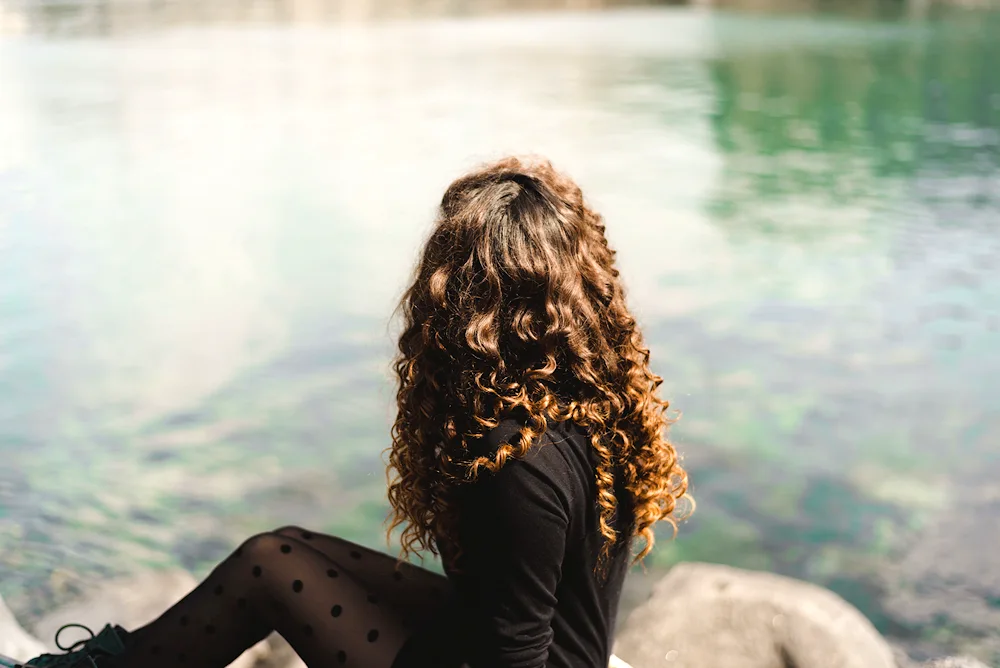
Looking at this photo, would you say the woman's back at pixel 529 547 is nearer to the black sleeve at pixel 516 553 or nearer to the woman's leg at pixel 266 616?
the black sleeve at pixel 516 553

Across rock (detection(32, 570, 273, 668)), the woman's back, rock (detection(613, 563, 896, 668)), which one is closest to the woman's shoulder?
the woman's back

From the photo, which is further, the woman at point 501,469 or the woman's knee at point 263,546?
the woman's knee at point 263,546

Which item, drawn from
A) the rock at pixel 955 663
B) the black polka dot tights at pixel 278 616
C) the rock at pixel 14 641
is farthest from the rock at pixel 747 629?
the rock at pixel 14 641

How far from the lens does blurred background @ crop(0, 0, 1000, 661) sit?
3.33 metres

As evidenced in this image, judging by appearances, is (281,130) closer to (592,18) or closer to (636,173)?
(636,173)

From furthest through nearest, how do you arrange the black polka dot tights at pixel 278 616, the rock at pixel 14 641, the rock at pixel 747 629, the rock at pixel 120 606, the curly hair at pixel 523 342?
the rock at pixel 120 606 → the rock at pixel 747 629 → the rock at pixel 14 641 → the black polka dot tights at pixel 278 616 → the curly hair at pixel 523 342

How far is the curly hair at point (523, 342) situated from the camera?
5.07ft

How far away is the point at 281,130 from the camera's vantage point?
952cm

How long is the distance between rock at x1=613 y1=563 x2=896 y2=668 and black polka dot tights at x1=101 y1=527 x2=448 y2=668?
95cm

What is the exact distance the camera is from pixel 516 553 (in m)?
1.43

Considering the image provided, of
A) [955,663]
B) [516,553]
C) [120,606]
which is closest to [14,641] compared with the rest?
[120,606]

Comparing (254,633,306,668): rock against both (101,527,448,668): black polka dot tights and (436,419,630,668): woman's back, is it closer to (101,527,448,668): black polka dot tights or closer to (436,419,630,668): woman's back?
(101,527,448,668): black polka dot tights

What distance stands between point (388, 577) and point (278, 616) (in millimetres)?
221

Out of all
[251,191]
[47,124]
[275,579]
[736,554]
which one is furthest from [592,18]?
[275,579]
